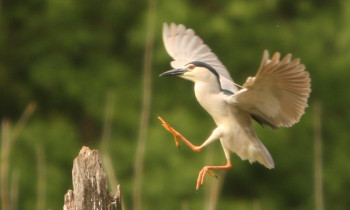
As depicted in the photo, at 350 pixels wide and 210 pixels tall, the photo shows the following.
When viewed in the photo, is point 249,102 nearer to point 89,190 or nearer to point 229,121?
point 229,121

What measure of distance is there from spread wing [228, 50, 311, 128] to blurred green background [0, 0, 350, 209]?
6171 mm

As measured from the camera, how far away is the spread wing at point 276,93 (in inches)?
177

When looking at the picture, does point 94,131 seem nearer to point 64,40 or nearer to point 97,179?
point 64,40

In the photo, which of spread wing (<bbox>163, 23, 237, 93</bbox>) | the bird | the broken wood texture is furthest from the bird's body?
the broken wood texture

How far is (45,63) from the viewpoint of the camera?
12180 mm

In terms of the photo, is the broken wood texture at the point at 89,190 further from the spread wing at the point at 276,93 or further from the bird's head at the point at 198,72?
the bird's head at the point at 198,72

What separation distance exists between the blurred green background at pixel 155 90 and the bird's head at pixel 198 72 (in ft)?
19.9

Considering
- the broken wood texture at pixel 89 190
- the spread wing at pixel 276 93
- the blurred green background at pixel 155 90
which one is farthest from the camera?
the blurred green background at pixel 155 90

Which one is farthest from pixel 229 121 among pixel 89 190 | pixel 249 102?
pixel 89 190

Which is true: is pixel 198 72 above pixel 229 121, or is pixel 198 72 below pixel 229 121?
above

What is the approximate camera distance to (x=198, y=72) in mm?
4875

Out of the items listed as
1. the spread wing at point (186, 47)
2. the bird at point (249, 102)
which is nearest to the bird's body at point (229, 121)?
the bird at point (249, 102)

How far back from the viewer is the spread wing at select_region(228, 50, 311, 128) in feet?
14.8

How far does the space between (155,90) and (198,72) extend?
23.4 ft
